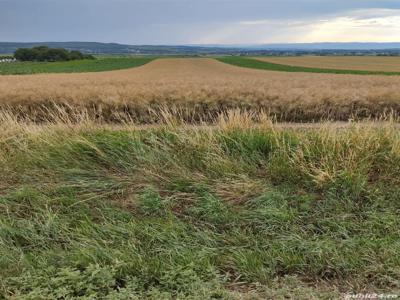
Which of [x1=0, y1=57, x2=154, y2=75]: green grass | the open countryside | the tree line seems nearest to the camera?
the open countryside

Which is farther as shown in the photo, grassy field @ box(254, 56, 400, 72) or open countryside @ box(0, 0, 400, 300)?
grassy field @ box(254, 56, 400, 72)

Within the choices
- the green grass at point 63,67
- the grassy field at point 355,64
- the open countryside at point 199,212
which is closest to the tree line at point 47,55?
the green grass at point 63,67

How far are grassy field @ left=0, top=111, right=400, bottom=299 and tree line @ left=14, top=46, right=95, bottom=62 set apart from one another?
9193cm

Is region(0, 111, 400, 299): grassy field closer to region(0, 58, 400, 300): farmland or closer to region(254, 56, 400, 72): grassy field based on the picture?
region(0, 58, 400, 300): farmland

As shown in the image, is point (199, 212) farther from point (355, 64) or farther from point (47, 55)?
point (47, 55)

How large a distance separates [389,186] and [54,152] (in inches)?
178

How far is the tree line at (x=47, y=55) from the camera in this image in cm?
9155

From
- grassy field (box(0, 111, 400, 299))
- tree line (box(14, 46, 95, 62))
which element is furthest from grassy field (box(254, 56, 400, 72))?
tree line (box(14, 46, 95, 62))

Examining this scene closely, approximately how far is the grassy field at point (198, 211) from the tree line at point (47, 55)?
91.9 metres

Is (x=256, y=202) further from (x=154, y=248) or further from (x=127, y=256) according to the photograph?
(x=127, y=256)

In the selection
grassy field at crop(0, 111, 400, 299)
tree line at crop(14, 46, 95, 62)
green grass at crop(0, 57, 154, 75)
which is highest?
tree line at crop(14, 46, 95, 62)

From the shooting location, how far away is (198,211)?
4.39 meters

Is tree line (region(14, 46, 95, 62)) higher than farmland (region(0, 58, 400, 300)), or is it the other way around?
tree line (region(14, 46, 95, 62))

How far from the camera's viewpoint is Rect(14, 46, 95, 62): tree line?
300ft
